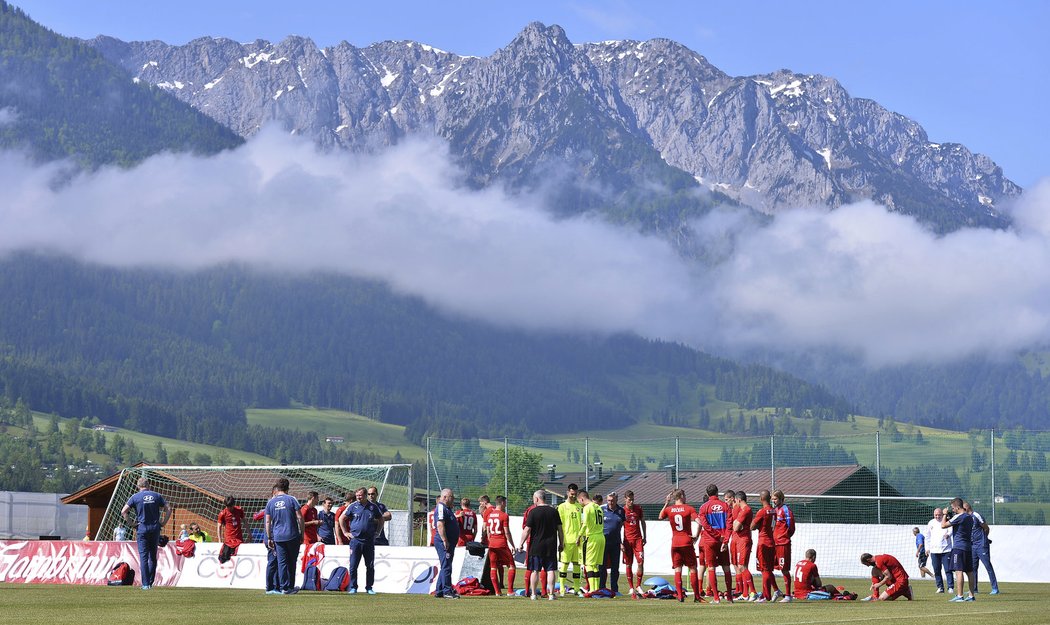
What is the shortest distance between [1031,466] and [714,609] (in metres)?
29.6

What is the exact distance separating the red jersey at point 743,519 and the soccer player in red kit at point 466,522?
5147 millimetres

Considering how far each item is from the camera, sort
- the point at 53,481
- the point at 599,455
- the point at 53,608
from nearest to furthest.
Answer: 1. the point at 53,608
2. the point at 599,455
3. the point at 53,481

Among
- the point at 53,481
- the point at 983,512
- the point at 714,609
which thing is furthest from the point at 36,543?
the point at 53,481

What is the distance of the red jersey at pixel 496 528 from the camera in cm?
2636

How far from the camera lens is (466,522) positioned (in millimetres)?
26797

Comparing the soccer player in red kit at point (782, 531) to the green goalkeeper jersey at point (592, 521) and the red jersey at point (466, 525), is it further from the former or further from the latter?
Answer: the red jersey at point (466, 525)

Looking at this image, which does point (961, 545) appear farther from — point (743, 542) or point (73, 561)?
point (73, 561)

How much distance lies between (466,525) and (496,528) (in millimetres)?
755

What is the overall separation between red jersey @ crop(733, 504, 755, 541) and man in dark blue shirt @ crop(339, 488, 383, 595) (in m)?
6.62

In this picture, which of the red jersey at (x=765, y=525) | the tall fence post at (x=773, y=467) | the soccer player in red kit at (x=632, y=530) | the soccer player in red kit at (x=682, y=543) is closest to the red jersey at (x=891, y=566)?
the red jersey at (x=765, y=525)

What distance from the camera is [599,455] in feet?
167

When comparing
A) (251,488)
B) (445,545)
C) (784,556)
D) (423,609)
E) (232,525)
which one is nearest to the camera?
(423,609)

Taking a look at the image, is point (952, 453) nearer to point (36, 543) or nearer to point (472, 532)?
point (472, 532)

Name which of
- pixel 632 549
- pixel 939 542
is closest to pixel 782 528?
pixel 632 549
